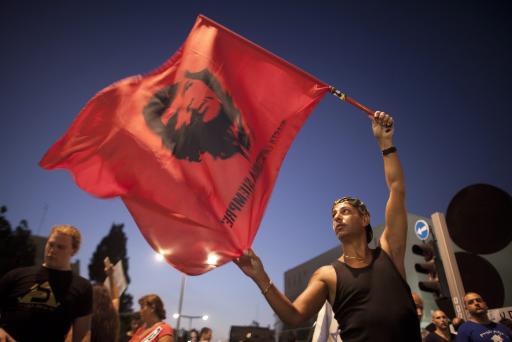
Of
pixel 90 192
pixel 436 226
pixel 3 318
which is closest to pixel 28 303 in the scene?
pixel 3 318

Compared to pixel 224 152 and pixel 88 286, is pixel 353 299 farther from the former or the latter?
pixel 88 286

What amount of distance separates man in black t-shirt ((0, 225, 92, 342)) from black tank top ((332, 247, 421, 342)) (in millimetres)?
2602

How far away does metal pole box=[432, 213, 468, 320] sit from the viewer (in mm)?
7331

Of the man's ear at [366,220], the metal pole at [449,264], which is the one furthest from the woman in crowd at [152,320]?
the metal pole at [449,264]

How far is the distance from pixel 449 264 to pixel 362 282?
6954mm

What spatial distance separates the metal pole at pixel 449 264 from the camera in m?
7.33

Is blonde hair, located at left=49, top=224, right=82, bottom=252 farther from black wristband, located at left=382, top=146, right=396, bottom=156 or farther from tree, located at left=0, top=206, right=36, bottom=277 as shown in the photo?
tree, located at left=0, top=206, right=36, bottom=277

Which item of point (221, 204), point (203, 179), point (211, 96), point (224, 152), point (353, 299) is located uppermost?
point (211, 96)

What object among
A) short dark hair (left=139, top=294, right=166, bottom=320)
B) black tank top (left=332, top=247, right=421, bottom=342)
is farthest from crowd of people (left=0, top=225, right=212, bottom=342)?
black tank top (left=332, top=247, right=421, bottom=342)

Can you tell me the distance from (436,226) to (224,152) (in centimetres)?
681

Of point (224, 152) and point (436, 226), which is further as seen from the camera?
point (436, 226)

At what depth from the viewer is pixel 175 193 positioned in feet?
11.4

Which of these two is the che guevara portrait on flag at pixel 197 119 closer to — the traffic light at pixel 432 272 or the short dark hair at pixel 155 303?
the short dark hair at pixel 155 303

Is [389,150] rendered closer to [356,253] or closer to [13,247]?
[356,253]
